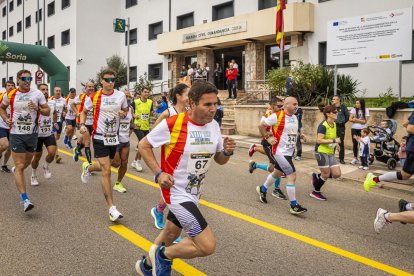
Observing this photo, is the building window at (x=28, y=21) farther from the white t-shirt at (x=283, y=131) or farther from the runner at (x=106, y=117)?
the white t-shirt at (x=283, y=131)

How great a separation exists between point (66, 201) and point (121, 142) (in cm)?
133

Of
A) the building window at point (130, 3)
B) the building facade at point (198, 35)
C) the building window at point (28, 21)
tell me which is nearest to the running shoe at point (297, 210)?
the building facade at point (198, 35)

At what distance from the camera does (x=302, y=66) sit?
15.3 m

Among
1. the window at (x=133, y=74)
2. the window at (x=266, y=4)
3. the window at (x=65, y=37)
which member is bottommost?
the window at (x=133, y=74)

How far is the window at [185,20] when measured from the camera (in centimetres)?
2612

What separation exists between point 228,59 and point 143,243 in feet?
69.4

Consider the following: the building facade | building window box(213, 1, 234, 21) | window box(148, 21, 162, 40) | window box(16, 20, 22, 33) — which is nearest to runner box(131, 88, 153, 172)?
the building facade

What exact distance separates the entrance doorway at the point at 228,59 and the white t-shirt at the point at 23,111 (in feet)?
58.5

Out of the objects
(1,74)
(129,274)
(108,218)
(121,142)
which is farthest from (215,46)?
(1,74)

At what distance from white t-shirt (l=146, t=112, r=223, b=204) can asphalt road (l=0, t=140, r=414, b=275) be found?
102 cm

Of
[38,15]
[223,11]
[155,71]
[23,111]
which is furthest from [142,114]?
[38,15]

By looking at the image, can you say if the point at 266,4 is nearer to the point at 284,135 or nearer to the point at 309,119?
the point at 309,119

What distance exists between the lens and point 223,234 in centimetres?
498

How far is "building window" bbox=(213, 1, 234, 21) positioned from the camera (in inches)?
922
